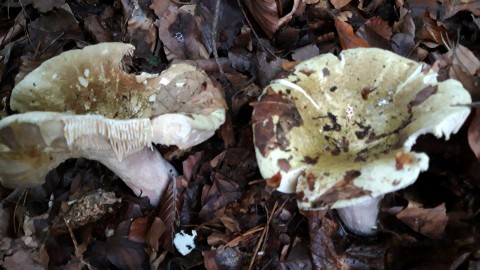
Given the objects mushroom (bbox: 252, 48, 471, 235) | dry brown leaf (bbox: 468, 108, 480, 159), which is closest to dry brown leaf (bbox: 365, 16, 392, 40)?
mushroom (bbox: 252, 48, 471, 235)

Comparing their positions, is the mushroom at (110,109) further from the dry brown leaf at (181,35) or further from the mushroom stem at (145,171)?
the dry brown leaf at (181,35)

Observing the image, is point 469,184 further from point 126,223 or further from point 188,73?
point 126,223

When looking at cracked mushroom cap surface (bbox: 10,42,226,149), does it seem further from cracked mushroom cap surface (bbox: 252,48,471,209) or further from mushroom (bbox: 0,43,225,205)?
cracked mushroom cap surface (bbox: 252,48,471,209)

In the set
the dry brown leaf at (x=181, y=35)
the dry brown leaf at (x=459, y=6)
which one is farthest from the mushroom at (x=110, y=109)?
the dry brown leaf at (x=459, y=6)

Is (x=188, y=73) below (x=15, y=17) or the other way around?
the other way around

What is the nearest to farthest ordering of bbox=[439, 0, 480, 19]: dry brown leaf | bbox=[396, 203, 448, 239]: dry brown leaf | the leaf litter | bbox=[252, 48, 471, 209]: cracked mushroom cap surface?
bbox=[252, 48, 471, 209]: cracked mushroom cap surface → bbox=[396, 203, 448, 239]: dry brown leaf → the leaf litter → bbox=[439, 0, 480, 19]: dry brown leaf

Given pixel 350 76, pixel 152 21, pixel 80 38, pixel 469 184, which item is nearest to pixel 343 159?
pixel 350 76
